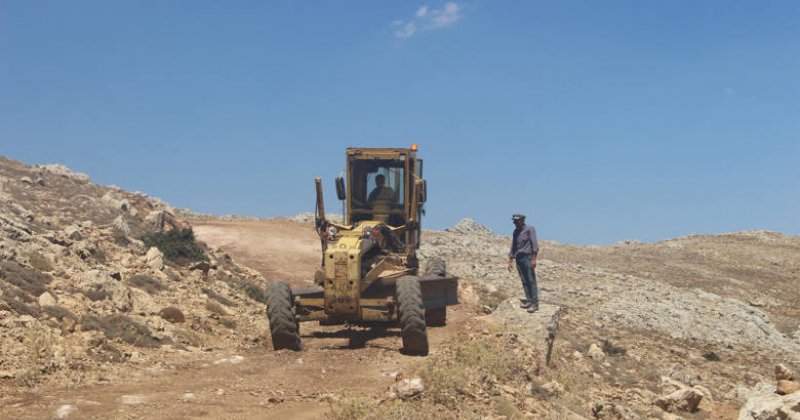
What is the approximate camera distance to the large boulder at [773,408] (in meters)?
8.91

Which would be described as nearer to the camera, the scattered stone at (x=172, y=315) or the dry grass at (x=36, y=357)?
the dry grass at (x=36, y=357)

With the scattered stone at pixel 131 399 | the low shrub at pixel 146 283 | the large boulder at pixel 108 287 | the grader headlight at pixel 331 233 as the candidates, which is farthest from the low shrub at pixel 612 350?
the scattered stone at pixel 131 399

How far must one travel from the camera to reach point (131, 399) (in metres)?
7.21

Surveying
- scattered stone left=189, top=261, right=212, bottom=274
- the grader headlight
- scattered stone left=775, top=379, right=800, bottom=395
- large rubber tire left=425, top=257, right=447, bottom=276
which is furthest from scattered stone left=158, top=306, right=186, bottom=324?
scattered stone left=775, top=379, right=800, bottom=395

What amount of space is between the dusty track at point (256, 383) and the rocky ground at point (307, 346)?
0.04m

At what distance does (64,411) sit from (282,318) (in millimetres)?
4028

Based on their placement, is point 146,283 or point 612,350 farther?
point 612,350

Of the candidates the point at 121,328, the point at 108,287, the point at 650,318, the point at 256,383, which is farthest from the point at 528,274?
the point at 650,318

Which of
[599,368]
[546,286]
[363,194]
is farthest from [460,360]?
[546,286]

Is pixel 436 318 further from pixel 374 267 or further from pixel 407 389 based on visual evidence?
pixel 407 389

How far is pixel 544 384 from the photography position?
9.80 meters

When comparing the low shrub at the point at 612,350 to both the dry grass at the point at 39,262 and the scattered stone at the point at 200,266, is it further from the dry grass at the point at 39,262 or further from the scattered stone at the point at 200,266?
the dry grass at the point at 39,262

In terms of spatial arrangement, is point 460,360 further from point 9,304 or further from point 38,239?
point 38,239

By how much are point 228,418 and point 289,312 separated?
369cm
